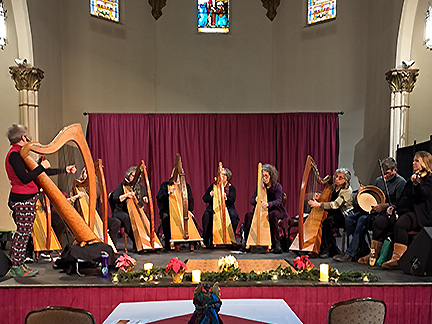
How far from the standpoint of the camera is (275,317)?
232cm

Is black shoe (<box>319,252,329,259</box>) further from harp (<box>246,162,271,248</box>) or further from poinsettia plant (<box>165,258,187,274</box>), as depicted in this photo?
A: poinsettia plant (<box>165,258,187,274</box>)

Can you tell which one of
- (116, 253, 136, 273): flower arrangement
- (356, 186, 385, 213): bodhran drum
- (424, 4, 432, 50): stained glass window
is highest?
(424, 4, 432, 50): stained glass window

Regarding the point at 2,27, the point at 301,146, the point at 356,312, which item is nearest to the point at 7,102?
the point at 2,27

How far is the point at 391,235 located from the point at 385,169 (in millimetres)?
778

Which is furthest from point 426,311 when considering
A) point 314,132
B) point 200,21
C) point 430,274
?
→ point 200,21

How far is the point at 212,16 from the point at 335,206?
5753 mm

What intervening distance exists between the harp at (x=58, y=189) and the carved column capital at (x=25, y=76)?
3.24 meters

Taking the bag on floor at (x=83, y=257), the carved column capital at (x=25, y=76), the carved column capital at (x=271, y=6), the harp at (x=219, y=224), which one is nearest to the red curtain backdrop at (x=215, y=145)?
the carved column capital at (x=25, y=76)

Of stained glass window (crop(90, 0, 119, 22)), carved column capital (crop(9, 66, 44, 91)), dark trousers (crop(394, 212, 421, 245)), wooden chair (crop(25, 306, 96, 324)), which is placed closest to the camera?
wooden chair (crop(25, 306, 96, 324))

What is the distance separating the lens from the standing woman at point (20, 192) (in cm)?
383

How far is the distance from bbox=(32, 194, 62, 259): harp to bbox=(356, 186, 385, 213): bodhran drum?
3.66 meters

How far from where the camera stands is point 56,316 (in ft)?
7.32

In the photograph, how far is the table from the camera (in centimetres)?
228

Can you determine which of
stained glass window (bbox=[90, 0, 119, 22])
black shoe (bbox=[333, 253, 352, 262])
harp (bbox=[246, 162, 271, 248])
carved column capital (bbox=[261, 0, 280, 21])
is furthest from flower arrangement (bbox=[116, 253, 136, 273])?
carved column capital (bbox=[261, 0, 280, 21])
